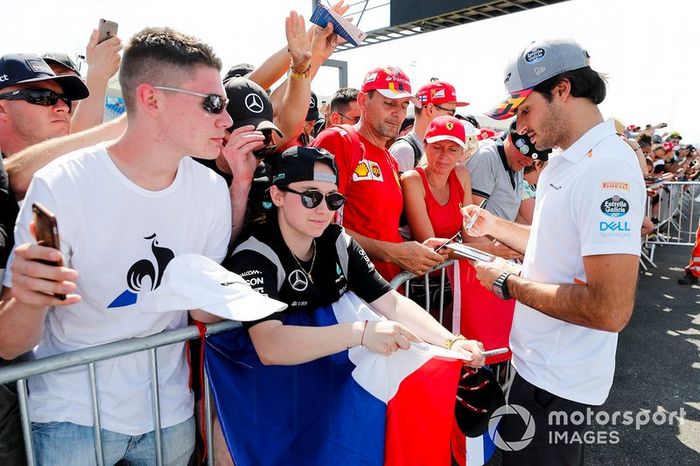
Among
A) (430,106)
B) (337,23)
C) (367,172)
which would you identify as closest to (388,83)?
(337,23)

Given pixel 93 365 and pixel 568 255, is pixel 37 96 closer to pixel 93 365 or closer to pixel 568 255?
pixel 93 365

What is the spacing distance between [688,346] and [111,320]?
6566mm

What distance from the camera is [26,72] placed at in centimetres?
250

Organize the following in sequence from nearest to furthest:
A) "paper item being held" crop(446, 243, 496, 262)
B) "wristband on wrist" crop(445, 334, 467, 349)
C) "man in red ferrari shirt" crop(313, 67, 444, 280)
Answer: "wristband on wrist" crop(445, 334, 467, 349) < "paper item being held" crop(446, 243, 496, 262) < "man in red ferrari shirt" crop(313, 67, 444, 280)

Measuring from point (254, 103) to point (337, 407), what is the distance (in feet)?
5.24

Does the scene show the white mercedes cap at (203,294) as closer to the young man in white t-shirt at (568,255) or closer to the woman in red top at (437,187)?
the young man in white t-shirt at (568,255)

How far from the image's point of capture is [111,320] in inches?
69.5

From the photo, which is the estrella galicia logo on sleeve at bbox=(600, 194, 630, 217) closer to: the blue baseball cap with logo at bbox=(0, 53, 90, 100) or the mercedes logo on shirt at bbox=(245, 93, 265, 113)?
the mercedes logo on shirt at bbox=(245, 93, 265, 113)

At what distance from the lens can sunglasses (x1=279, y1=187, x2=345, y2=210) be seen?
7.30 feet

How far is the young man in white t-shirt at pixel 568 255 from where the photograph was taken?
6.37 ft

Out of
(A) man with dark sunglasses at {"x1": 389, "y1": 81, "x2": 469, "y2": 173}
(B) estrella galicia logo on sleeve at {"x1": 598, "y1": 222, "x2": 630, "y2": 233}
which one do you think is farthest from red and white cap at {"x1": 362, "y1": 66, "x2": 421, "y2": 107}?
(B) estrella galicia logo on sleeve at {"x1": 598, "y1": 222, "x2": 630, "y2": 233}

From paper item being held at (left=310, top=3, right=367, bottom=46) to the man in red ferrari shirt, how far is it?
1.97 ft

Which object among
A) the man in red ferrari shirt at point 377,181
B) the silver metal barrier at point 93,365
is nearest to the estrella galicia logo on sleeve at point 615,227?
the man in red ferrari shirt at point 377,181

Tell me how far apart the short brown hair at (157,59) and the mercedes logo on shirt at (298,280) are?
966 mm
